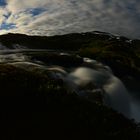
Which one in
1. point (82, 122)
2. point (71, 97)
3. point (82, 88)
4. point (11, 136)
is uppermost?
point (82, 88)

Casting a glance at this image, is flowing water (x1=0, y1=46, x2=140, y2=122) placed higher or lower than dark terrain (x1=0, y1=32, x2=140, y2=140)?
higher

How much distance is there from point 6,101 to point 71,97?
12.3 feet

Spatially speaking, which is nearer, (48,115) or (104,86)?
(48,115)

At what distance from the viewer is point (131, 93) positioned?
1368 inches

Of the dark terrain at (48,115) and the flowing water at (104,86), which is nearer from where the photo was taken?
the dark terrain at (48,115)

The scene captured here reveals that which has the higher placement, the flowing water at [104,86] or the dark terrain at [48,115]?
the flowing water at [104,86]

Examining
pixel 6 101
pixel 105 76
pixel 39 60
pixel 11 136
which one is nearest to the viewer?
pixel 11 136

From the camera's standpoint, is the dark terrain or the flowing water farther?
the flowing water

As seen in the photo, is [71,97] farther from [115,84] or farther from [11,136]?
[115,84]

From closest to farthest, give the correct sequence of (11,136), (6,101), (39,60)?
(11,136), (6,101), (39,60)

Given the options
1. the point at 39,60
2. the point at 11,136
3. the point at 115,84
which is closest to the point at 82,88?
the point at 115,84

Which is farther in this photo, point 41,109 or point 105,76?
point 105,76

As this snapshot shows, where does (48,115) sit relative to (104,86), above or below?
below

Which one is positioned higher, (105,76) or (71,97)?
(105,76)
